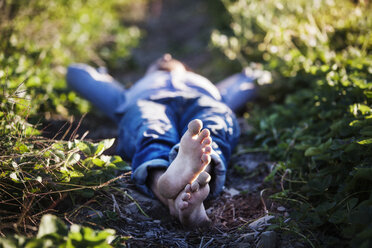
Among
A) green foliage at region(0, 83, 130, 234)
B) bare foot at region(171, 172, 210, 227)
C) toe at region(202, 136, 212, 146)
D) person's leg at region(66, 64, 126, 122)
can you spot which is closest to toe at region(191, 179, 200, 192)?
bare foot at region(171, 172, 210, 227)

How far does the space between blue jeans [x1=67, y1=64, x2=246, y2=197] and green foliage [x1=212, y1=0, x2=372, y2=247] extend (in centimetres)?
31

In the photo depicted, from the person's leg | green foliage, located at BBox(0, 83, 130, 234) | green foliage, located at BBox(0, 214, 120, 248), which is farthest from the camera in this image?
the person's leg

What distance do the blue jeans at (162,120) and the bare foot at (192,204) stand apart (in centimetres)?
19

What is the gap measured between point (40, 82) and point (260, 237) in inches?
71.5

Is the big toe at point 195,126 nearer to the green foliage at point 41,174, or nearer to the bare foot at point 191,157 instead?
the bare foot at point 191,157

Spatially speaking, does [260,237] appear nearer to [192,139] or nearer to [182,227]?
[182,227]

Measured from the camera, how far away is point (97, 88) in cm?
240

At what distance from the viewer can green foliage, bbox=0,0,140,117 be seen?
218cm

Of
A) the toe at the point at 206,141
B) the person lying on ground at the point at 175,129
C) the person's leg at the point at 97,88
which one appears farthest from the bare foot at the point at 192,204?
the person's leg at the point at 97,88

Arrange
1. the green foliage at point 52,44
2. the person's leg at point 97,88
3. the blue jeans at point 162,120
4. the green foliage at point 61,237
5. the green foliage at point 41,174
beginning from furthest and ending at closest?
the person's leg at point 97,88 → the green foliage at point 52,44 → the blue jeans at point 162,120 → the green foliage at point 41,174 → the green foliage at point 61,237

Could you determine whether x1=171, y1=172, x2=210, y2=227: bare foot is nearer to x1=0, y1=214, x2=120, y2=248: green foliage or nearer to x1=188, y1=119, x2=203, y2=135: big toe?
x1=188, y1=119, x2=203, y2=135: big toe

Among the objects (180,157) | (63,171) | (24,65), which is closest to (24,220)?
(63,171)

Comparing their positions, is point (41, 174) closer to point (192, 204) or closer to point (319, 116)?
point (192, 204)

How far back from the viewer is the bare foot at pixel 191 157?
118 centimetres
